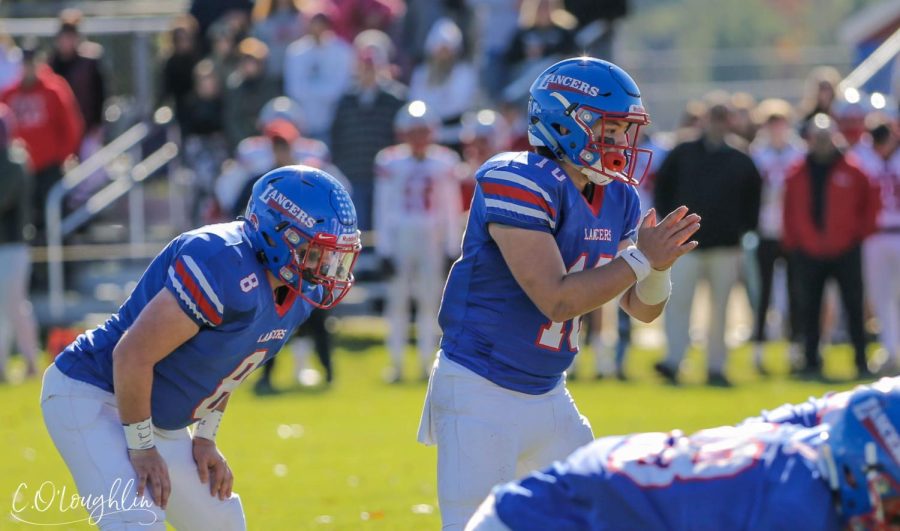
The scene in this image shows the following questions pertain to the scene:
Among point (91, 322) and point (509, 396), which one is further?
point (91, 322)

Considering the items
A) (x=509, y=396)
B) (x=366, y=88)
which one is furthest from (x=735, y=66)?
(x=509, y=396)

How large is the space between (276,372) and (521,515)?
9828 mm

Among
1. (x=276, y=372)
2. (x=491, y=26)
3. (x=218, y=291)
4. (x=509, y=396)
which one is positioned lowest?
(x=276, y=372)

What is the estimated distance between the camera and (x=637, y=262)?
4.65 meters

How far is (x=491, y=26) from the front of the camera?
53.3 feet

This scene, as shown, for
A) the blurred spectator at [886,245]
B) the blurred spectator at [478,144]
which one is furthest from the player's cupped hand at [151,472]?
the blurred spectator at [886,245]

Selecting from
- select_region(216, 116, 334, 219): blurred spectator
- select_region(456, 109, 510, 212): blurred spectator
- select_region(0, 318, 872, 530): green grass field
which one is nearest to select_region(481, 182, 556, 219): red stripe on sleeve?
select_region(0, 318, 872, 530): green grass field

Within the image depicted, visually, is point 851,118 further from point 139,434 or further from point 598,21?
point 139,434

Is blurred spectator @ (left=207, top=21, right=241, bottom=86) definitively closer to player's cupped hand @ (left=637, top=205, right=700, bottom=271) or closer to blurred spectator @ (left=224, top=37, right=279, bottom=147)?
blurred spectator @ (left=224, top=37, right=279, bottom=147)

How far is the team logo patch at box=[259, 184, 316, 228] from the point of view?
188 inches

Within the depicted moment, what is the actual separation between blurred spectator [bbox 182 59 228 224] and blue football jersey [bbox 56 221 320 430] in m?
10.2

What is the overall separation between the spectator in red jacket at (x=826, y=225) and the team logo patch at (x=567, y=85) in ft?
26.2

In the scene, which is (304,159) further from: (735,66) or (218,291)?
(735,66)

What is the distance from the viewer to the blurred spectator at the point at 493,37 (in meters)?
16.2
